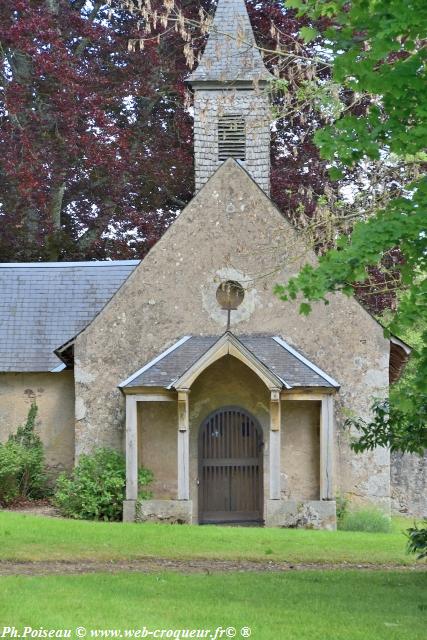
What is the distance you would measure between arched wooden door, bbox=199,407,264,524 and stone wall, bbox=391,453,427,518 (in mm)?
5046

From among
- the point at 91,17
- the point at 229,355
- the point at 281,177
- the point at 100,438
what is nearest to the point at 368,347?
the point at 229,355

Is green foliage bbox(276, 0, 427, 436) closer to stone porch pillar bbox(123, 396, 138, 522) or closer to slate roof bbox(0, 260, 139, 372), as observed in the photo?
stone porch pillar bbox(123, 396, 138, 522)

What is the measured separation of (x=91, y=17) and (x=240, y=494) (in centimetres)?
1998

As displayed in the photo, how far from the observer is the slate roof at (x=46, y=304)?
21.8 m

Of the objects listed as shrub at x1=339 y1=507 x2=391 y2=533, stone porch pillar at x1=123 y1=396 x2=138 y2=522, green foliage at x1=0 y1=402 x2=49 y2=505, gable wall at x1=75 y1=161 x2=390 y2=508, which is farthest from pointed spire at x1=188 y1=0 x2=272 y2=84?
shrub at x1=339 y1=507 x2=391 y2=533

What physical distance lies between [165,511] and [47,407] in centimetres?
457

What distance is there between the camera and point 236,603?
10.1m

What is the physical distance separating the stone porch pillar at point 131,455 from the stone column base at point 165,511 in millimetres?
201

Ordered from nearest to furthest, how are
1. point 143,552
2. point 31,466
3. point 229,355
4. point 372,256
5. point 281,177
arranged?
point 372,256
point 143,552
point 229,355
point 31,466
point 281,177

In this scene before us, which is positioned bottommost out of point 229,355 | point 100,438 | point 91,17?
point 100,438

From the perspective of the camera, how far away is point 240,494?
19141 millimetres

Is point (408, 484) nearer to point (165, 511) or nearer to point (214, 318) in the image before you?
point (214, 318)

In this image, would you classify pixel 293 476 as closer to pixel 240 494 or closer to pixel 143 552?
pixel 240 494

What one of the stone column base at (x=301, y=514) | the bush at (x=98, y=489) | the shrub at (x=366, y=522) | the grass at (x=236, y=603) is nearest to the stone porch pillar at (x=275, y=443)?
the stone column base at (x=301, y=514)
